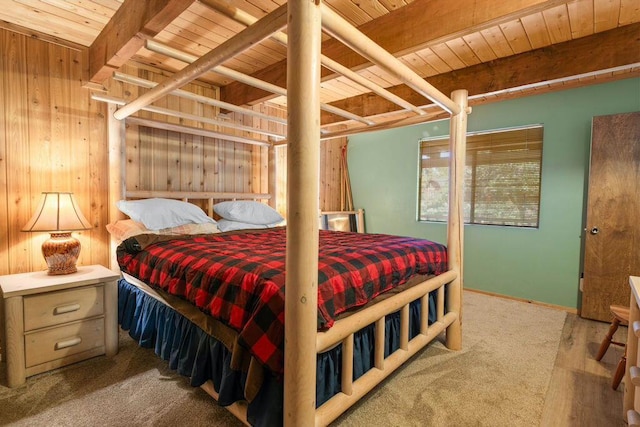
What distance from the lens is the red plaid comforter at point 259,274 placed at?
117 cm

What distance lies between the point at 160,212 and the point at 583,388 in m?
3.01

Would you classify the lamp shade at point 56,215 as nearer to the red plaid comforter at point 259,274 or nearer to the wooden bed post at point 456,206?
the red plaid comforter at point 259,274

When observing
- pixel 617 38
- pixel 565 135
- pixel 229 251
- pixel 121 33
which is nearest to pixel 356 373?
pixel 229 251

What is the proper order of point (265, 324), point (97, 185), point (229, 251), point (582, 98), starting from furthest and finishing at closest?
point (582, 98) < point (97, 185) < point (229, 251) < point (265, 324)

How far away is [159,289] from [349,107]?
2723 millimetres

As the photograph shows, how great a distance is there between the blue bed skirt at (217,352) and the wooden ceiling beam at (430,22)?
5.20 feet

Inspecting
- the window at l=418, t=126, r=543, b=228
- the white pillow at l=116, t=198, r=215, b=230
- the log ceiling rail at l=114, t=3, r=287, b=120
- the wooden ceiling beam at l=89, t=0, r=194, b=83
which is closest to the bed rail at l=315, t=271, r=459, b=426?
the log ceiling rail at l=114, t=3, r=287, b=120

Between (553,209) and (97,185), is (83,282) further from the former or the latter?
(553,209)

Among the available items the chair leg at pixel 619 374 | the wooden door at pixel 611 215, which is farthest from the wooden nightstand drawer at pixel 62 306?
the wooden door at pixel 611 215

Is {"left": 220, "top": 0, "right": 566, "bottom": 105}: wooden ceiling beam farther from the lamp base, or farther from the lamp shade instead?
the lamp base

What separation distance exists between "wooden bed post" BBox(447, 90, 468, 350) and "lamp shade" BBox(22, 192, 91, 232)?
98.1 inches

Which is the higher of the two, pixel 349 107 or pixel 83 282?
pixel 349 107

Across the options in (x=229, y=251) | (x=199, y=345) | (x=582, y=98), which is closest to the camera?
(x=199, y=345)

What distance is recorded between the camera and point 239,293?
1303mm
